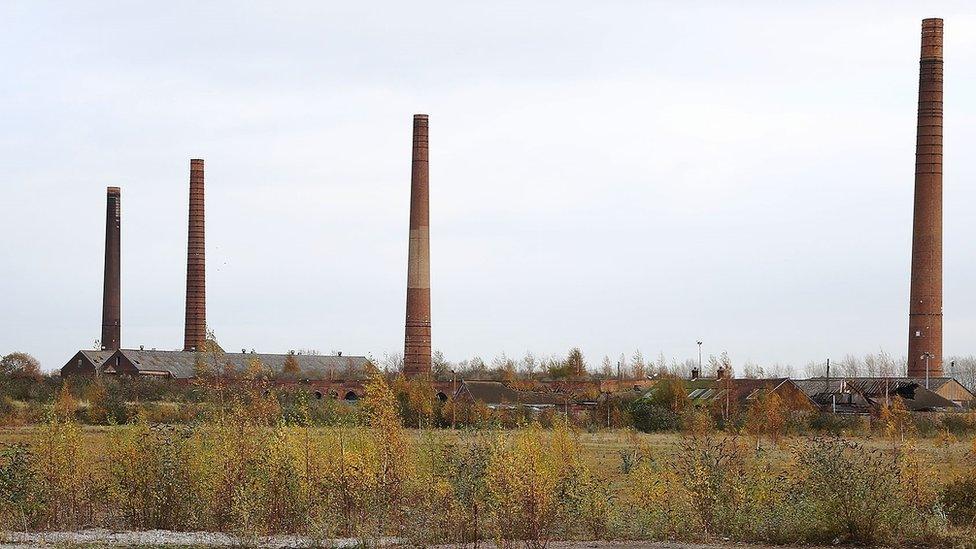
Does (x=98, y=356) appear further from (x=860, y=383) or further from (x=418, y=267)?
(x=860, y=383)

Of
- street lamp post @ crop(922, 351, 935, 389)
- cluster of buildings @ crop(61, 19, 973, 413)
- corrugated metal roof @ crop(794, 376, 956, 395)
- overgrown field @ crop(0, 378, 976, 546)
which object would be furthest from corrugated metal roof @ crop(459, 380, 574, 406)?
overgrown field @ crop(0, 378, 976, 546)

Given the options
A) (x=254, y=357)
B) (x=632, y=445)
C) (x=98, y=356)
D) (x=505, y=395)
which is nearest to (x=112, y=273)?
(x=98, y=356)

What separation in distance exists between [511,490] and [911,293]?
1656 inches

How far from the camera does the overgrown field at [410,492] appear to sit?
17.0 metres

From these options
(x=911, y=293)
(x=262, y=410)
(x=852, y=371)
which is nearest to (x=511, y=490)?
(x=262, y=410)

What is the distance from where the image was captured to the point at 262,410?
18312mm

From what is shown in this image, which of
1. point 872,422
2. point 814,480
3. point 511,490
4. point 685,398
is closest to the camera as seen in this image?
point 511,490

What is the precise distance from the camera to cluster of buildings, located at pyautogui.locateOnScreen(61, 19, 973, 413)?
2090 inches

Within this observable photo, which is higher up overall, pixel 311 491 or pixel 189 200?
pixel 189 200

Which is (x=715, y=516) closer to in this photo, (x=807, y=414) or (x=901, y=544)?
(x=901, y=544)

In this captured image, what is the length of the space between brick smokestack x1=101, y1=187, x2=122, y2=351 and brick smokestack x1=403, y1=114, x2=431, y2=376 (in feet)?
64.9

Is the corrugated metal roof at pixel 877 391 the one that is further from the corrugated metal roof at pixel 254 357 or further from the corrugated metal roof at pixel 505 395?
the corrugated metal roof at pixel 254 357

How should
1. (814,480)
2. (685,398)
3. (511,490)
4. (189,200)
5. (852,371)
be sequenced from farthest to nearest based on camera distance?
(852,371) < (189,200) < (685,398) < (814,480) < (511,490)

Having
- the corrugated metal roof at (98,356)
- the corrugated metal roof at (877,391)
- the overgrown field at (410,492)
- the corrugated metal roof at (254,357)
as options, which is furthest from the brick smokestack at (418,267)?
the overgrown field at (410,492)
